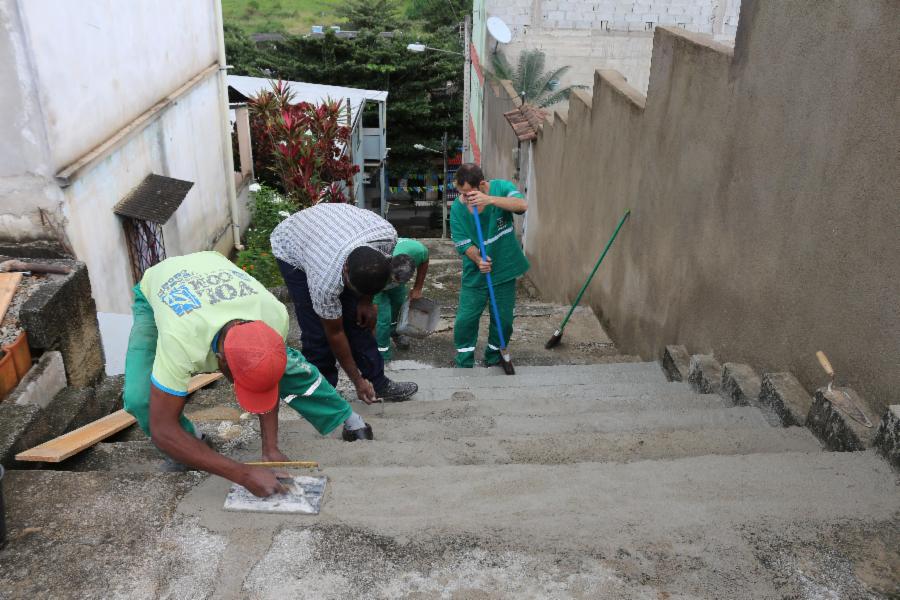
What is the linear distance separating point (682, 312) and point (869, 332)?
72.1 inches

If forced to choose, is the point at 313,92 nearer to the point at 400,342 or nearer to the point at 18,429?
the point at 400,342

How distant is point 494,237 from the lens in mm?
5125

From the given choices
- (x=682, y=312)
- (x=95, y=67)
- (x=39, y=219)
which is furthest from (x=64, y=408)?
(x=682, y=312)

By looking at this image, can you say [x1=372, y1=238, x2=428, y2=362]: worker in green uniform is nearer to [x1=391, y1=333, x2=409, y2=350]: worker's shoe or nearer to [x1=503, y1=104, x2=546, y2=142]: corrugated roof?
[x1=391, y1=333, x2=409, y2=350]: worker's shoe

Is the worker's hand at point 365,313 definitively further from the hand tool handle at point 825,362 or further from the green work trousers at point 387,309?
the hand tool handle at point 825,362

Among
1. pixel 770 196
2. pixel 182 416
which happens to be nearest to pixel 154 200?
pixel 182 416

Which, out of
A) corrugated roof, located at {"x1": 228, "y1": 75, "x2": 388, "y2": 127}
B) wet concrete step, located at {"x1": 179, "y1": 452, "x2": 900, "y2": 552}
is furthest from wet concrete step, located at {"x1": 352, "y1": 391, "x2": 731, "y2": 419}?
corrugated roof, located at {"x1": 228, "y1": 75, "x2": 388, "y2": 127}

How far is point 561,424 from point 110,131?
470cm

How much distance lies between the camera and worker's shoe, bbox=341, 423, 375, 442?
3432mm

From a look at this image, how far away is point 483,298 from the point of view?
5.30 metres

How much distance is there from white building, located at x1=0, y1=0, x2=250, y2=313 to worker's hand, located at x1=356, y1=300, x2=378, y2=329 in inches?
99.8

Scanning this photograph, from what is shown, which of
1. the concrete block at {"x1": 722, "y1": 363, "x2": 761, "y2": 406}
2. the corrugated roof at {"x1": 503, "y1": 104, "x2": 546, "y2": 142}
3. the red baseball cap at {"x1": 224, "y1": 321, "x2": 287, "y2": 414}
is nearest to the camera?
the red baseball cap at {"x1": 224, "y1": 321, "x2": 287, "y2": 414}

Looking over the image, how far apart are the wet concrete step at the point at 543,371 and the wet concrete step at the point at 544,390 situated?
0.19 m

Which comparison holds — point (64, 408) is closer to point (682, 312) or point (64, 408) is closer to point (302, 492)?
point (302, 492)
